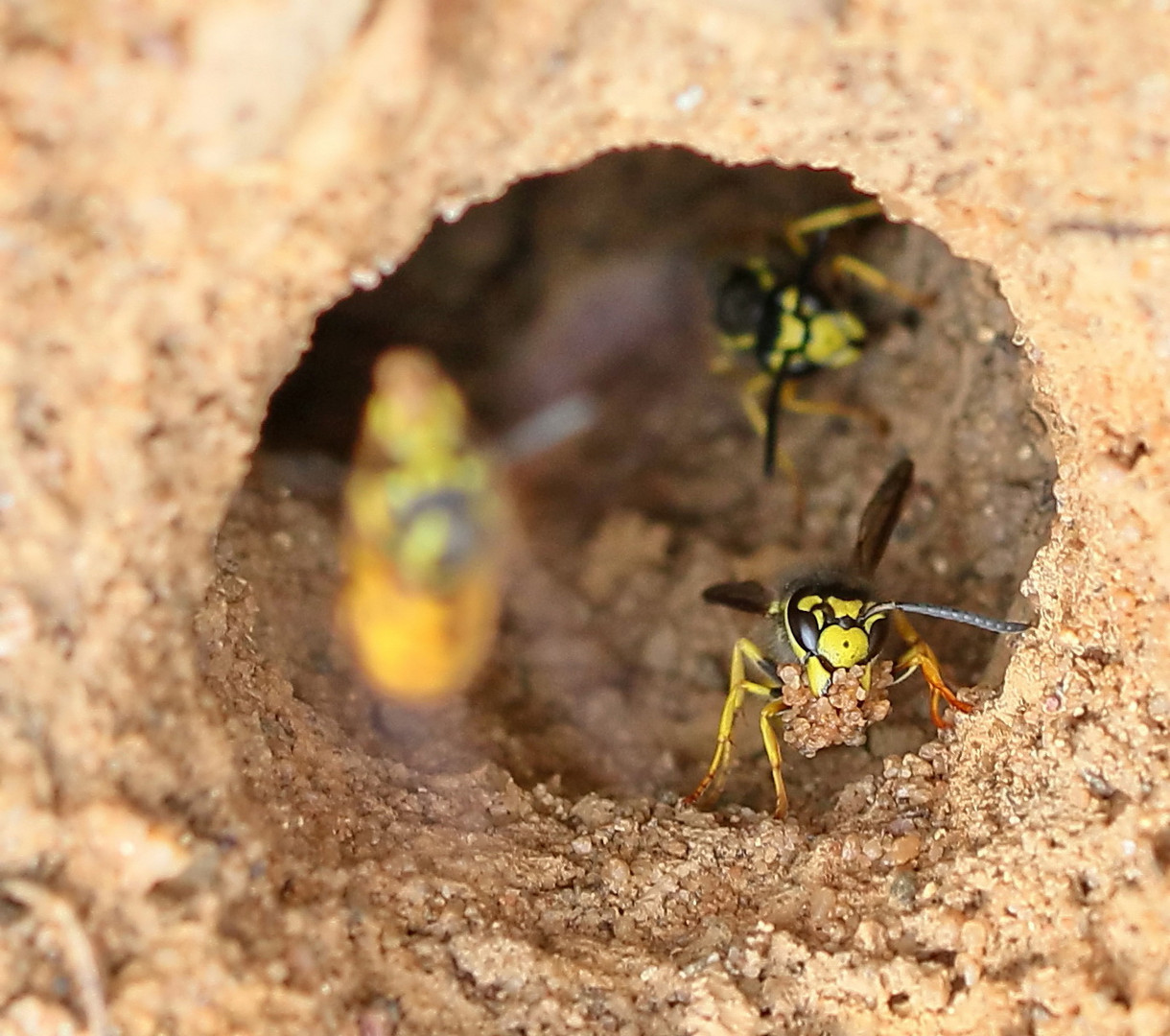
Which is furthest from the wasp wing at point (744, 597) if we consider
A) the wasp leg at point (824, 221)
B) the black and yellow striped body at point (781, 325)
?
the wasp leg at point (824, 221)

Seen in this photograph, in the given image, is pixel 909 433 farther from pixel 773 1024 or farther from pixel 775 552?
pixel 773 1024

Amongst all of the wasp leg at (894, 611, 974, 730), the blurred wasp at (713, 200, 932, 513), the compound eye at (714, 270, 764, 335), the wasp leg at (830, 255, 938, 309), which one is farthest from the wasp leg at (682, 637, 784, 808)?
the compound eye at (714, 270, 764, 335)

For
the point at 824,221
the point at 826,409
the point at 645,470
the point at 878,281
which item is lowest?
the point at 645,470

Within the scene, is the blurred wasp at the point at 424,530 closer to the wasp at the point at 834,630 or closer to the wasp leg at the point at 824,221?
the wasp at the point at 834,630

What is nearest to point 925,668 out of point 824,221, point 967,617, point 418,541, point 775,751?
point 967,617

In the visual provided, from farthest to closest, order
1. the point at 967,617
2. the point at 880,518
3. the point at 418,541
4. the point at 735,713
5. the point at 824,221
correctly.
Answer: the point at 824,221 → the point at 418,541 → the point at 880,518 → the point at 735,713 → the point at 967,617

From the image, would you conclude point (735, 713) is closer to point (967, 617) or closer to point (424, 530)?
point (967, 617)

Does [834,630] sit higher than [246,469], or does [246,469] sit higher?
[246,469]
